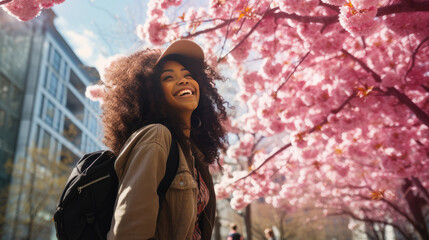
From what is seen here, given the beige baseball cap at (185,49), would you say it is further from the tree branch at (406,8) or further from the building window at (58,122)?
the building window at (58,122)

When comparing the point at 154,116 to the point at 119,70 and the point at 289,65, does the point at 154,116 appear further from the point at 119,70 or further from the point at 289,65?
the point at 289,65

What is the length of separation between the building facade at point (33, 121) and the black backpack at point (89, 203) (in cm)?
1665

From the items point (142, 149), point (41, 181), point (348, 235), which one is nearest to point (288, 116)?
point (142, 149)

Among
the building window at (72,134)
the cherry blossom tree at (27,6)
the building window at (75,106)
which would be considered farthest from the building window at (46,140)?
the cherry blossom tree at (27,6)

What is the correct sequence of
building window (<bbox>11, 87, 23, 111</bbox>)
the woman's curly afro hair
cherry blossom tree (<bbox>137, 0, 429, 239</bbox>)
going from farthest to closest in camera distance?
building window (<bbox>11, 87, 23, 111</bbox>) → cherry blossom tree (<bbox>137, 0, 429, 239</bbox>) → the woman's curly afro hair

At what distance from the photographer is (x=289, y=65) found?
5672mm

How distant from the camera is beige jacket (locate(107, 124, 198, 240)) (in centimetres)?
123

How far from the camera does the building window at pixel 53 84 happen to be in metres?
28.0

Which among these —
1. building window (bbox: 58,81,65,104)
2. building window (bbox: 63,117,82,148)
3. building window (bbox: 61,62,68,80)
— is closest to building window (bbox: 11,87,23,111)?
building window (bbox: 63,117,82,148)

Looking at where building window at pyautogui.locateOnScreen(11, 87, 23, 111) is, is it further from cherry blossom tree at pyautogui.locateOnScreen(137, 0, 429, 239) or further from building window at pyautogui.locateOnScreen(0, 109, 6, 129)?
cherry blossom tree at pyautogui.locateOnScreen(137, 0, 429, 239)

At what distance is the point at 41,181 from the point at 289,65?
628 inches

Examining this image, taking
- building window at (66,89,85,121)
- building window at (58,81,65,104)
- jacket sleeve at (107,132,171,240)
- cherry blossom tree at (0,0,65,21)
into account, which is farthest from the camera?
building window at (66,89,85,121)

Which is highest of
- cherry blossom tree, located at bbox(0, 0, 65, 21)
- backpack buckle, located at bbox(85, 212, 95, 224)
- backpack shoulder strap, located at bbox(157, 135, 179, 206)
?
cherry blossom tree, located at bbox(0, 0, 65, 21)

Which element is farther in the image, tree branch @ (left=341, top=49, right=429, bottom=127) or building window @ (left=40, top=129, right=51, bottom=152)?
building window @ (left=40, top=129, right=51, bottom=152)
